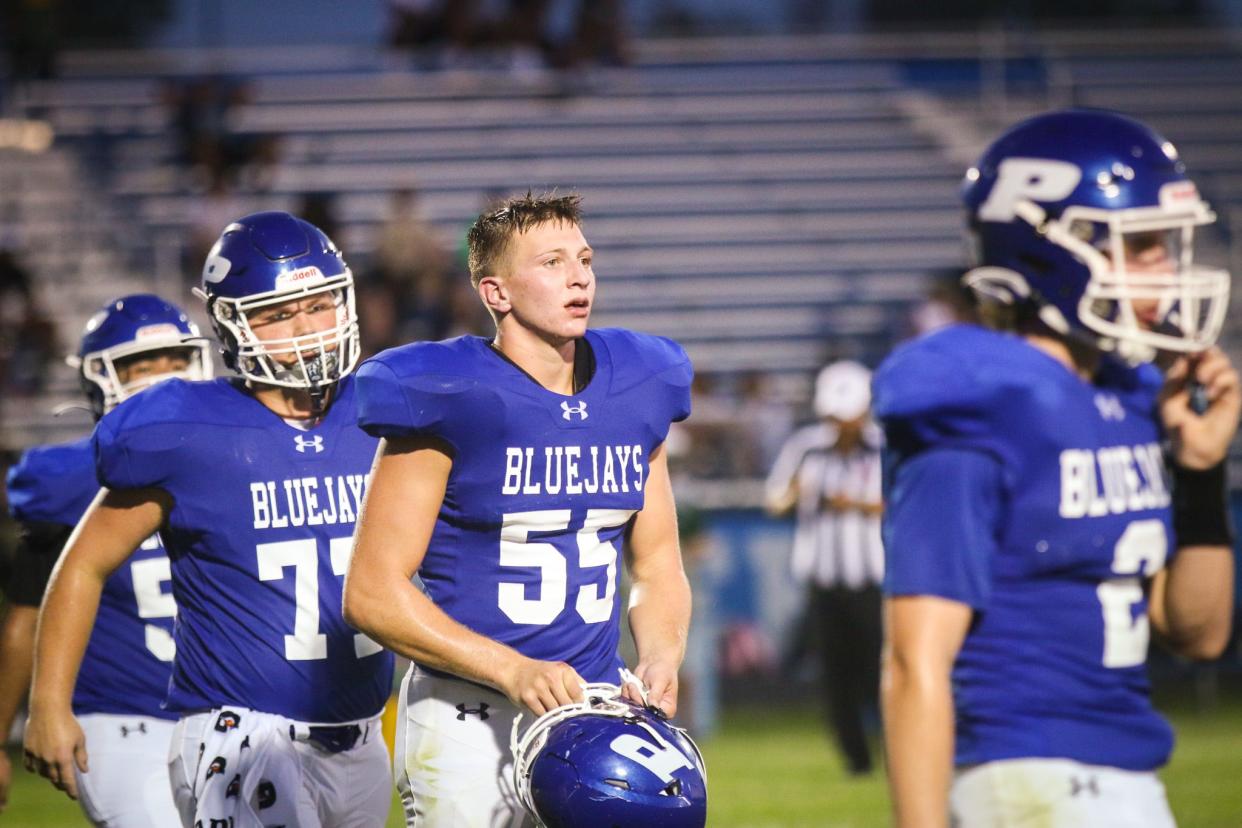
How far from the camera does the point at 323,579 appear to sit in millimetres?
3959

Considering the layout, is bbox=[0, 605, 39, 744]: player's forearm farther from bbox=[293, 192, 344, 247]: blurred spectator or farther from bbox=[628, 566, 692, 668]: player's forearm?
bbox=[293, 192, 344, 247]: blurred spectator

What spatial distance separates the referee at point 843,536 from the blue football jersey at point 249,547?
558 cm

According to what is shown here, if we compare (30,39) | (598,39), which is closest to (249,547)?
(30,39)

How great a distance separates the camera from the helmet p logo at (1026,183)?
2.68 meters

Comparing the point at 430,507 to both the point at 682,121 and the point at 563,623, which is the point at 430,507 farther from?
the point at 682,121

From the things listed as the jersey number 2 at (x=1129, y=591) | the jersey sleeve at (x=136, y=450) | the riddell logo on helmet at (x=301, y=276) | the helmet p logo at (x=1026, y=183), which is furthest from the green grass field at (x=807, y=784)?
the helmet p logo at (x=1026, y=183)

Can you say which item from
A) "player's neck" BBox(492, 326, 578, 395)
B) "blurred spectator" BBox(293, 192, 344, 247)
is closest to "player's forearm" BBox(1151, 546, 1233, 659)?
"player's neck" BBox(492, 326, 578, 395)

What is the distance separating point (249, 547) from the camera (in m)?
3.91

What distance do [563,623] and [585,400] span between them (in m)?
0.47

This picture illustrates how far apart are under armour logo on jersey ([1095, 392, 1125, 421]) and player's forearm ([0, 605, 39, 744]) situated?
10.0ft

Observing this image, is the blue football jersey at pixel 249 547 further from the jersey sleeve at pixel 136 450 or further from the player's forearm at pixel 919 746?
the player's forearm at pixel 919 746

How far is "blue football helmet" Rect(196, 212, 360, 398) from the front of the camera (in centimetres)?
402

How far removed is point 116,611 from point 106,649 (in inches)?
4.1

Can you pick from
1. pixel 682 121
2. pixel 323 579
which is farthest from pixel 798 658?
pixel 323 579
